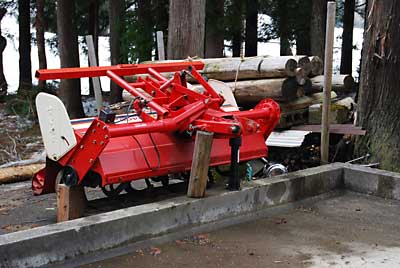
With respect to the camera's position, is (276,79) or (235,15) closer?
(276,79)

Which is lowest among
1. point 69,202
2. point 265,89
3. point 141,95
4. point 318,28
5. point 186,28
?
point 69,202

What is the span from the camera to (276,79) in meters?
7.84

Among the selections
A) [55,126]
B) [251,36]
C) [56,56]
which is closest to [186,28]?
[55,126]

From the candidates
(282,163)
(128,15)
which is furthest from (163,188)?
(128,15)

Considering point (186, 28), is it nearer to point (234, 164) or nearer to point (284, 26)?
point (234, 164)

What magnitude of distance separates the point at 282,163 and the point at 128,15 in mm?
9574

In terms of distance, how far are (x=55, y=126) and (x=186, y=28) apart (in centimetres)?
419

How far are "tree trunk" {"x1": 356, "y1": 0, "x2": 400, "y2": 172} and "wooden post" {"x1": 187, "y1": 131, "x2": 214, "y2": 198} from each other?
9.04 feet

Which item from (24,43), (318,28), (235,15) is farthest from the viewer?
(24,43)

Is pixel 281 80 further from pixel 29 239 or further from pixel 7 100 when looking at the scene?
pixel 7 100

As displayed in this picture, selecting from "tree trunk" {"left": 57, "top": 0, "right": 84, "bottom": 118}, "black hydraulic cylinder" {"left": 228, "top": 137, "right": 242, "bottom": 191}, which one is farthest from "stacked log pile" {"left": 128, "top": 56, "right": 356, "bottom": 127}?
"tree trunk" {"left": 57, "top": 0, "right": 84, "bottom": 118}

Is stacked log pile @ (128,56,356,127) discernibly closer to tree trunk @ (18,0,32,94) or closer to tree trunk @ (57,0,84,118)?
tree trunk @ (57,0,84,118)

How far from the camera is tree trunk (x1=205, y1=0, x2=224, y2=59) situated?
14.7m

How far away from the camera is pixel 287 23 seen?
17.2 metres
